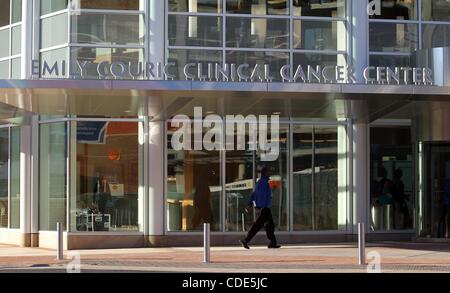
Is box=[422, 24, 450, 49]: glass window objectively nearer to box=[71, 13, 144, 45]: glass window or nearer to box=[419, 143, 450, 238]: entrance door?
box=[419, 143, 450, 238]: entrance door

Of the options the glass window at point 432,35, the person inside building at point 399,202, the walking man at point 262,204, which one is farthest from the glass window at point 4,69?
the glass window at point 432,35

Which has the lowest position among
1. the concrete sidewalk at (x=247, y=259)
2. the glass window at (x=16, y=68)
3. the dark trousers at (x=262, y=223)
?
the concrete sidewalk at (x=247, y=259)

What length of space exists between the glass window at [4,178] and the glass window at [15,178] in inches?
13.1

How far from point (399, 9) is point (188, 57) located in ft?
18.3

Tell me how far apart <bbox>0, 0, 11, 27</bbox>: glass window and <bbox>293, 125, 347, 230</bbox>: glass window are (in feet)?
26.8

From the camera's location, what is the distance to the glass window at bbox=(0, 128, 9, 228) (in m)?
25.6

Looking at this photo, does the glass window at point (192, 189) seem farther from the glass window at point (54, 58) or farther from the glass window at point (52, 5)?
the glass window at point (52, 5)

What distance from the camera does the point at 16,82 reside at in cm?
1892

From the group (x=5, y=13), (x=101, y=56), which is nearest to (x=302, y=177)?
(x=101, y=56)

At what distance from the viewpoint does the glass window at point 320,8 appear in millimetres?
23656

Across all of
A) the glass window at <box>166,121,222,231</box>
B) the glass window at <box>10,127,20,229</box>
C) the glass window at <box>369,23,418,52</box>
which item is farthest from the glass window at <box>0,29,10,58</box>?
the glass window at <box>369,23,418,52</box>

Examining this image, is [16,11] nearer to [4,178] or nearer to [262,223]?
[4,178]

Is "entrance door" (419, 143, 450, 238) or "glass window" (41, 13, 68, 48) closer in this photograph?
"glass window" (41, 13, 68, 48)

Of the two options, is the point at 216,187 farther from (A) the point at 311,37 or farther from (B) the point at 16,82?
(B) the point at 16,82
